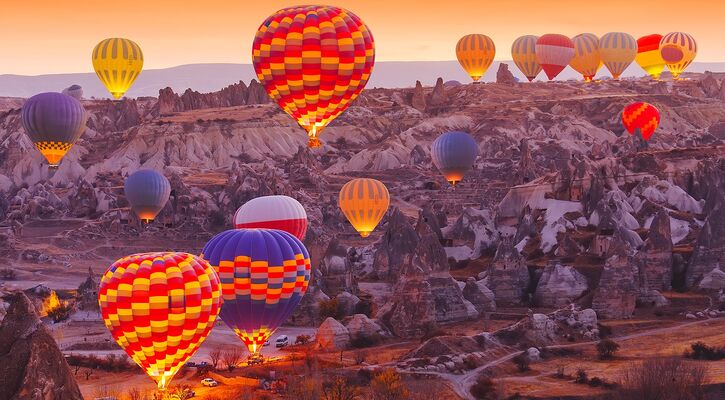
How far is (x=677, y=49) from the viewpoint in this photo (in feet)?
532

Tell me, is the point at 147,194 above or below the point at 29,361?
above

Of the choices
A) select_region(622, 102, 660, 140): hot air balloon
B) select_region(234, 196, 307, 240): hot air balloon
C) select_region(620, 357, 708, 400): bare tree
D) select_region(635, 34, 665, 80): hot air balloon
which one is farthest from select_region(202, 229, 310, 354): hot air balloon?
select_region(635, 34, 665, 80): hot air balloon

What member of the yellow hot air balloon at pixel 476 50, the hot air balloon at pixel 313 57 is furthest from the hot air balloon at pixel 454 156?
the yellow hot air balloon at pixel 476 50

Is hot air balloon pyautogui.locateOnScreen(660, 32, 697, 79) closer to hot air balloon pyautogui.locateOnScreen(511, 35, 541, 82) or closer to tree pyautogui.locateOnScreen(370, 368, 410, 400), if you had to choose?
hot air balloon pyautogui.locateOnScreen(511, 35, 541, 82)

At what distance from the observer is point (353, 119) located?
16550cm

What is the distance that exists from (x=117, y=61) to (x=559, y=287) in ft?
248

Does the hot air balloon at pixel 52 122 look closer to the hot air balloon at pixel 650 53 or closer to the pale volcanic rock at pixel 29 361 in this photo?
the pale volcanic rock at pixel 29 361

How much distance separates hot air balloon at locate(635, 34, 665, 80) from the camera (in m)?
170

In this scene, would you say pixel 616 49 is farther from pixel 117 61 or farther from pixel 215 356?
pixel 215 356

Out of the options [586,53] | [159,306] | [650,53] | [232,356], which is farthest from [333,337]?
[650,53]

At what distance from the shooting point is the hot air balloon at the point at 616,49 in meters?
159

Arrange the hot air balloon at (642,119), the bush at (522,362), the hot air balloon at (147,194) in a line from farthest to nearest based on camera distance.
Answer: the hot air balloon at (642,119)
the hot air balloon at (147,194)
the bush at (522,362)

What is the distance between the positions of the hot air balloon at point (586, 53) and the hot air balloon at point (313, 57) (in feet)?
342

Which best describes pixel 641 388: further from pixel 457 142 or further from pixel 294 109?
pixel 457 142
